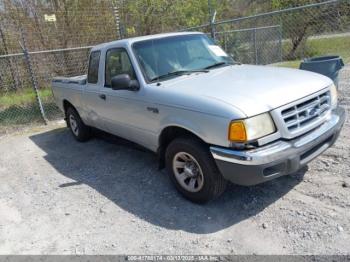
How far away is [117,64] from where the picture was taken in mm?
4797

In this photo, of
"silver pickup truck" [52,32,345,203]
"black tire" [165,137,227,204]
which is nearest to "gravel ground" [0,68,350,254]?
"black tire" [165,137,227,204]

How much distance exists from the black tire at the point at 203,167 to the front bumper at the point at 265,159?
164 mm

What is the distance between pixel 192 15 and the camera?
1429cm

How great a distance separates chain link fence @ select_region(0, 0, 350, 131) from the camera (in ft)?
31.6

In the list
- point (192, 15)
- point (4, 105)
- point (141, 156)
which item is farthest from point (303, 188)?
point (192, 15)

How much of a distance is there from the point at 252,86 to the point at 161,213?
1701 mm

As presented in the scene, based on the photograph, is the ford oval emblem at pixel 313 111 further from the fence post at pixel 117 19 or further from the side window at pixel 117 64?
the fence post at pixel 117 19

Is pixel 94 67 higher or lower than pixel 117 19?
lower

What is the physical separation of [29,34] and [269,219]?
9.88m

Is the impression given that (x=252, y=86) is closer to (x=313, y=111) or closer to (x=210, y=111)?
(x=210, y=111)

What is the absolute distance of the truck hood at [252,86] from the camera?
3164 mm

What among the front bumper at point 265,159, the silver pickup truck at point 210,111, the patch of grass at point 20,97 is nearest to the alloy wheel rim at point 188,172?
the silver pickup truck at point 210,111

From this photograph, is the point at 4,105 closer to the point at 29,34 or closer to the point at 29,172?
the point at 29,34

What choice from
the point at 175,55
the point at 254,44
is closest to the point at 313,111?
the point at 175,55
